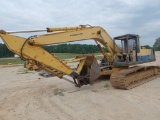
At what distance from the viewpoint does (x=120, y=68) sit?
11328 mm

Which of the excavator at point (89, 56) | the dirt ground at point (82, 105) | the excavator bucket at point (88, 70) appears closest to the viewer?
the dirt ground at point (82, 105)

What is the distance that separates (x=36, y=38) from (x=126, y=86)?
4.18 meters

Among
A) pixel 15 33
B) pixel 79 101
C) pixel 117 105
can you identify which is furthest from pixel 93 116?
pixel 15 33

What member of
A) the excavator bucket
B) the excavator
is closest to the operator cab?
the excavator

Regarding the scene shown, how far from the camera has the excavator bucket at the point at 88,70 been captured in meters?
9.28

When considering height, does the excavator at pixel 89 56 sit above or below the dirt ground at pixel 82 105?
above

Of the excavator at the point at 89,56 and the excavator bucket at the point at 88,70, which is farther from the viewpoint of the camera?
the excavator bucket at the point at 88,70

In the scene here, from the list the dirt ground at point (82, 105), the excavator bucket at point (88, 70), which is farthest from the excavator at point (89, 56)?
the dirt ground at point (82, 105)

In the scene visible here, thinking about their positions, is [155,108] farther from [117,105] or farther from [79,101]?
[79,101]

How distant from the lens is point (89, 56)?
9.78 meters

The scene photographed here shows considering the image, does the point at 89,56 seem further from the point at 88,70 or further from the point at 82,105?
the point at 82,105

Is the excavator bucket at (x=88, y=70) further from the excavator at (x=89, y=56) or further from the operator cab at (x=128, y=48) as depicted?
the operator cab at (x=128, y=48)

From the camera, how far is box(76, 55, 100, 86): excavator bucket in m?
9.28

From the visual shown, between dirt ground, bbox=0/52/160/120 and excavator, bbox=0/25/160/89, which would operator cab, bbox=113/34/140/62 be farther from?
dirt ground, bbox=0/52/160/120
